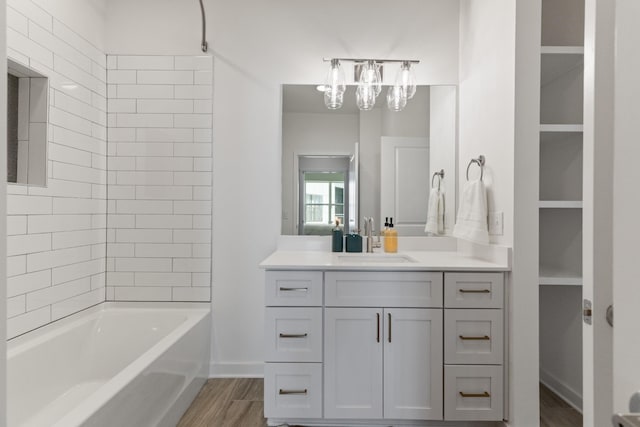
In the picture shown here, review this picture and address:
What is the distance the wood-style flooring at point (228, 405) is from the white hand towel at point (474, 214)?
148cm

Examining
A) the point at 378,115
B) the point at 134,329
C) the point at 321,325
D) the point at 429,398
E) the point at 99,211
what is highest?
the point at 378,115

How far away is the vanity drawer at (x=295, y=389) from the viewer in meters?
1.85

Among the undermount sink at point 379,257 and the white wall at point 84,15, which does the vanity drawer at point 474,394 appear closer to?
the undermount sink at point 379,257

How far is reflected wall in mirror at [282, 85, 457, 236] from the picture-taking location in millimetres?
2533

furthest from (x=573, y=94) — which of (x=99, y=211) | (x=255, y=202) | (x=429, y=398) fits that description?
(x=99, y=211)

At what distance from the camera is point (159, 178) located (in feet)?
8.23

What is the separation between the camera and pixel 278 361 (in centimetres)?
186

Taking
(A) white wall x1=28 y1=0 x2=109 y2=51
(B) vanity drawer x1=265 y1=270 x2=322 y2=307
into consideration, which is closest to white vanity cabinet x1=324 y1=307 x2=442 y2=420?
(B) vanity drawer x1=265 y1=270 x2=322 y2=307

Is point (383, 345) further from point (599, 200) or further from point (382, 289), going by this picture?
point (599, 200)

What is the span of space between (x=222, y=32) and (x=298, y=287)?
1.79 meters

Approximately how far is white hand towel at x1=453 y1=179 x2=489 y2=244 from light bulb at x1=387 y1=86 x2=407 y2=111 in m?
0.71

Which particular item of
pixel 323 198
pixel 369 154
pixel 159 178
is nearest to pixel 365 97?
pixel 369 154

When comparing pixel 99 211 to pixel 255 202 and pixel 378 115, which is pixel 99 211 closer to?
pixel 255 202

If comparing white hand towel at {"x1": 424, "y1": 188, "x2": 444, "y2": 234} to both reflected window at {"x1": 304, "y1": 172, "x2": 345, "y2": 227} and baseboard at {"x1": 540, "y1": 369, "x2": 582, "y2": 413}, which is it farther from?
baseboard at {"x1": 540, "y1": 369, "x2": 582, "y2": 413}
